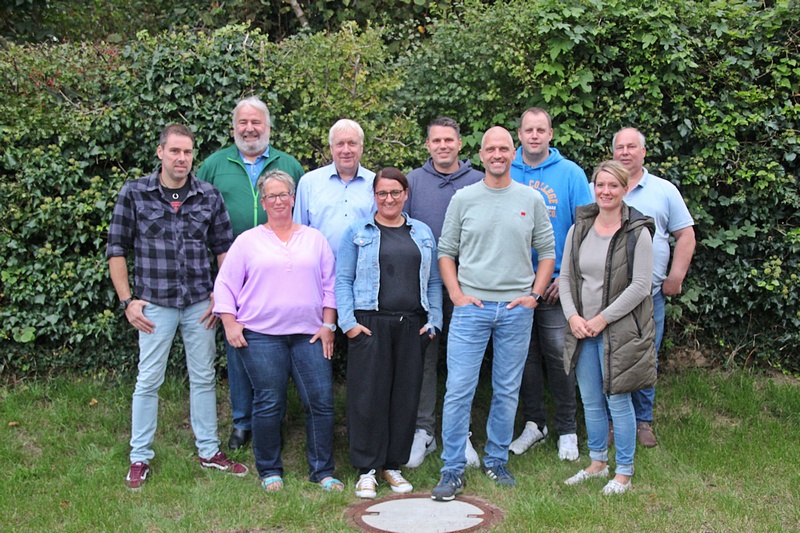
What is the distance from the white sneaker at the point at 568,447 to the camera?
5348 millimetres

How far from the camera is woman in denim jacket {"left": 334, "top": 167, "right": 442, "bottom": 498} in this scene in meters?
4.86

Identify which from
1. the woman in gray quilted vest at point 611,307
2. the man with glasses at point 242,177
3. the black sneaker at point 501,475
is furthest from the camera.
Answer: the man with glasses at point 242,177

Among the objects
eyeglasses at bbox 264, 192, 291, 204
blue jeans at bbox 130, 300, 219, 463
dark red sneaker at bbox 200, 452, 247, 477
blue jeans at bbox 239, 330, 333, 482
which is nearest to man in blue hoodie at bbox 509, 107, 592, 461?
blue jeans at bbox 239, 330, 333, 482

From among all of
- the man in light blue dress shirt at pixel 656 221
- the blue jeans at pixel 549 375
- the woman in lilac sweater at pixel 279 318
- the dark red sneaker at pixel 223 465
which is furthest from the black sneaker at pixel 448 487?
the man in light blue dress shirt at pixel 656 221

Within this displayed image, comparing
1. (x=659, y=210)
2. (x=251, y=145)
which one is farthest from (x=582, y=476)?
(x=251, y=145)

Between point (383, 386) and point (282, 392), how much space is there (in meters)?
0.64

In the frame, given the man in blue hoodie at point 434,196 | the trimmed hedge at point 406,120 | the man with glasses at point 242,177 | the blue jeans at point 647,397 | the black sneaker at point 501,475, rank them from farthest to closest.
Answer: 1. the trimmed hedge at point 406,120
2. the blue jeans at point 647,397
3. the man with glasses at point 242,177
4. the man in blue hoodie at point 434,196
5. the black sneaker at point 501,475

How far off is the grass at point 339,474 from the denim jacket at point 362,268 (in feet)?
3.68

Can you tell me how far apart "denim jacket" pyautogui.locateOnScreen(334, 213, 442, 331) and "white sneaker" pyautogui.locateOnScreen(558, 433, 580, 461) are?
4.21 ft

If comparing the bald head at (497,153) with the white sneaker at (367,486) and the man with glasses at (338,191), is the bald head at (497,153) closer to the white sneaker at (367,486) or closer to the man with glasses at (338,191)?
the man with glasses at (338,191)

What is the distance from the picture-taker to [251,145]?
17.7 ft

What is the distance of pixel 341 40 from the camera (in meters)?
6.25

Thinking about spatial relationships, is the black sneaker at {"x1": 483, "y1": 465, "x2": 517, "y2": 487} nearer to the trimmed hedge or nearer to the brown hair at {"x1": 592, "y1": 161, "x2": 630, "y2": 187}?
the brown hair at {"x1": 592, "y1": 161, "x2": 630, "y2": 187}

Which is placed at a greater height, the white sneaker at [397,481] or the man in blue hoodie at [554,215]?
the man in blue hoodie at [554,215]
